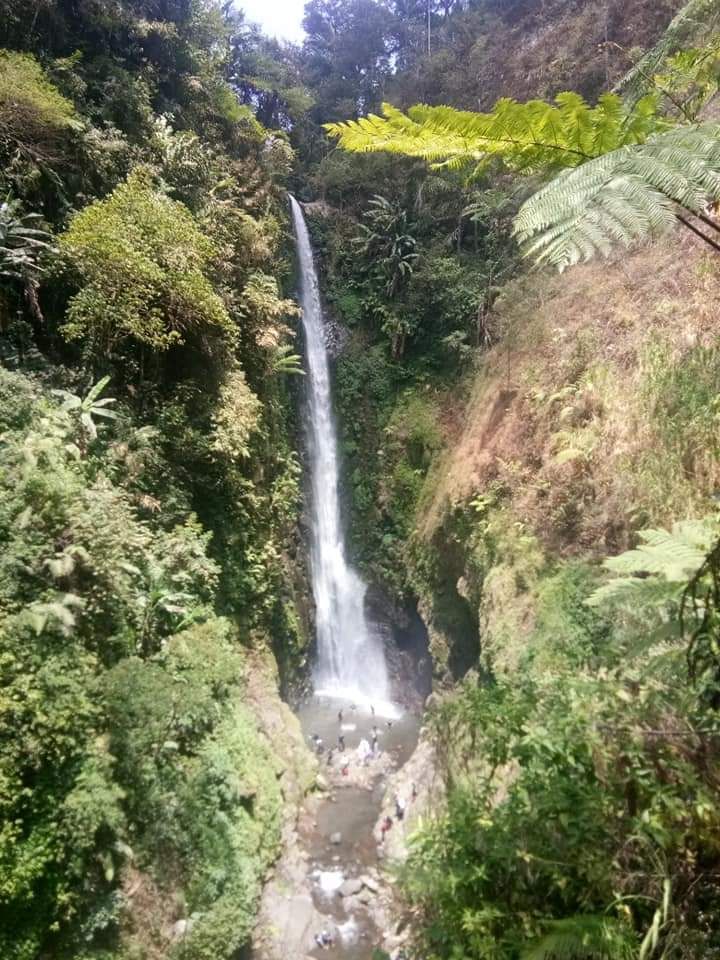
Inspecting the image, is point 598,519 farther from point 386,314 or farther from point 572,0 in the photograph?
point 572,0

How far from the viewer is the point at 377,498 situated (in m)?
16.5

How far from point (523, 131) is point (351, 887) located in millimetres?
10514

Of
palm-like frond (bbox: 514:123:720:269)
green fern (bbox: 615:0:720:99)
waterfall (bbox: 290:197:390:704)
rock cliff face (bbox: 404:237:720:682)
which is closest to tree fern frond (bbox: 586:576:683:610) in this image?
palm-like frond (bbox: 514:123:720:269)

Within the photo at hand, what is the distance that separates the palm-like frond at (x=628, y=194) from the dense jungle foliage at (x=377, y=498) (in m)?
0.02

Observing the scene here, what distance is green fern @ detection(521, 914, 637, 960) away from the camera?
2.84 m

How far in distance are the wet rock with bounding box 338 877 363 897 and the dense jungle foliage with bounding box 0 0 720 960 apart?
4.79 feet

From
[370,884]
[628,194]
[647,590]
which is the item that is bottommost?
[370,884]

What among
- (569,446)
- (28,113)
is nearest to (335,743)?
(569,446)

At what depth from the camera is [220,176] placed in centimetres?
1393

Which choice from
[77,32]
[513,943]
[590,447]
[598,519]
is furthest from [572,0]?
[513,943]

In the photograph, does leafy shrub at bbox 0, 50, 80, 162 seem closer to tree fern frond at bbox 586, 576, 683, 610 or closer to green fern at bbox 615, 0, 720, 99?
green fern at bbox 615, 0, 720, 99

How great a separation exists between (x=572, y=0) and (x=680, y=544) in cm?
2572

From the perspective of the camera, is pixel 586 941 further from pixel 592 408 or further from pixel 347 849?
pixel 347 849

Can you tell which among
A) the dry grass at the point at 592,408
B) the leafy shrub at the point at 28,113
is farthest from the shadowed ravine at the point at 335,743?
the leafy shrub at the point at 28,113
